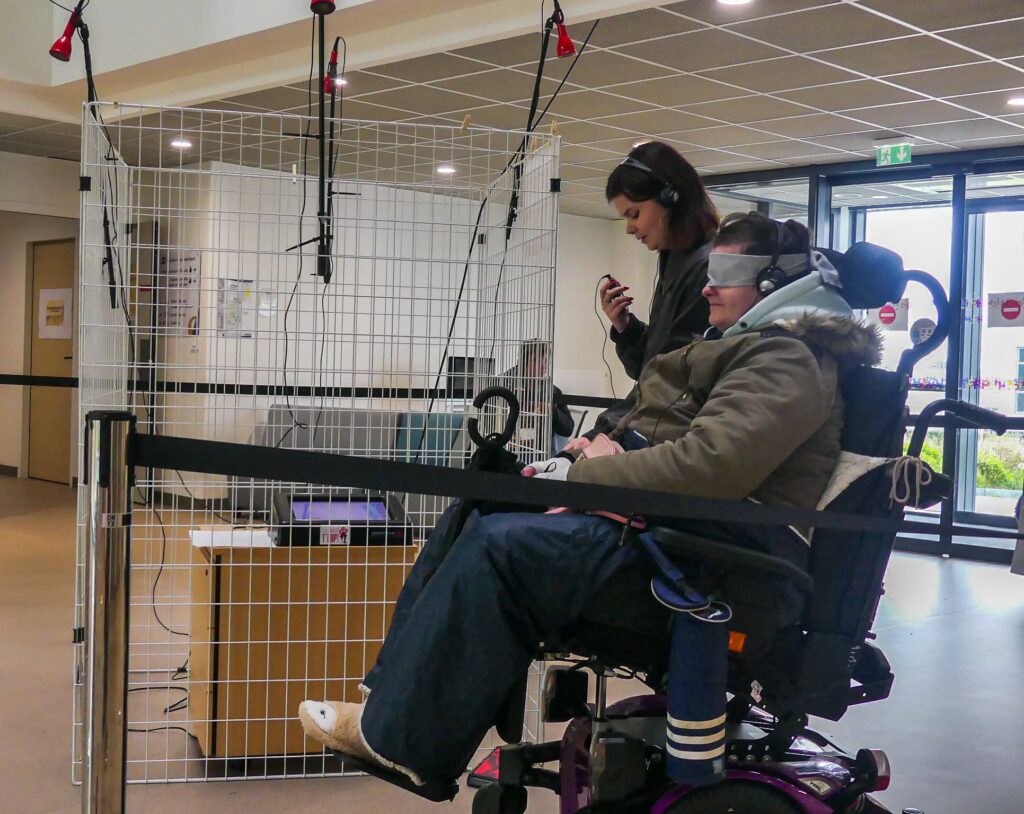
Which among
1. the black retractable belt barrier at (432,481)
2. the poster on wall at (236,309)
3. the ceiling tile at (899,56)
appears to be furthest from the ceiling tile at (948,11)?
the black retractable belt barrier at (432,481)

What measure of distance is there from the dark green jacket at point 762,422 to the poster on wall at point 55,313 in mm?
8510

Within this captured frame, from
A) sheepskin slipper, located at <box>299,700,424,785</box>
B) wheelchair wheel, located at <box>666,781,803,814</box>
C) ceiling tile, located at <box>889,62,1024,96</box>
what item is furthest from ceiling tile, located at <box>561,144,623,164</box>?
sheepskin slipper, located at <box>299,700,424,785</box>

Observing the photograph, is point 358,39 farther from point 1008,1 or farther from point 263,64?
point 1008,1

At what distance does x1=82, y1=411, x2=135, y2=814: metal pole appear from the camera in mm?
1672

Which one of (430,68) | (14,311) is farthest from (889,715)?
(14,311)

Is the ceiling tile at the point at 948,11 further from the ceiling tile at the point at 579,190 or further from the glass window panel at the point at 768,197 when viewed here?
the ceiling tile at the point at 579,190

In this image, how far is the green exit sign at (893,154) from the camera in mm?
6945

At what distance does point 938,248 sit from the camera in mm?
7297

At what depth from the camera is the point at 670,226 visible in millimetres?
2363

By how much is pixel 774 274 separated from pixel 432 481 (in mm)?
775

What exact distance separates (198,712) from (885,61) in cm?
432

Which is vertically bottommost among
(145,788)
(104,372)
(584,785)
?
(145,788)

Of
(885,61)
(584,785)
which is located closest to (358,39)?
(885,61)

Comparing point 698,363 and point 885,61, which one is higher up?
point 885,61
